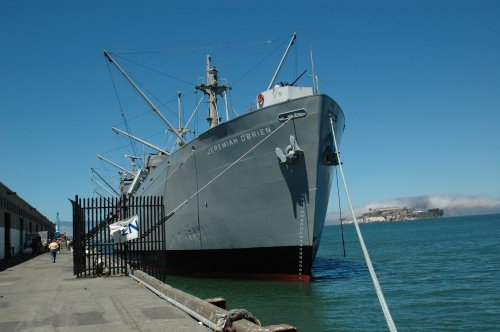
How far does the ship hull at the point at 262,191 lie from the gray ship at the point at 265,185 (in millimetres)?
39

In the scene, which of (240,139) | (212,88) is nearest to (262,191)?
(240,139)

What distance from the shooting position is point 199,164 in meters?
21.9

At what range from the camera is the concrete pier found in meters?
8.09

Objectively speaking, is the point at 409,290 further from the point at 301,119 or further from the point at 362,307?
the point at 301,119

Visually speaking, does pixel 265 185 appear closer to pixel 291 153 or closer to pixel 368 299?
pixel 291 153

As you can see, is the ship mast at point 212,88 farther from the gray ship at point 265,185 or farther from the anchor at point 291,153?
the anchor at point 291,153

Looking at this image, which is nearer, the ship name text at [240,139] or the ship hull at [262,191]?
the ship hull at [262,191]

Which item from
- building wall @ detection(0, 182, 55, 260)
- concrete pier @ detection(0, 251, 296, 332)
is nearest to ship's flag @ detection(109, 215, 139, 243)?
concrete pier @ detection(0, 251, 296, 332)

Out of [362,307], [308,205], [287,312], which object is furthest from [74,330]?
[308,205]

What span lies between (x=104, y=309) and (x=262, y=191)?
10.4 meters

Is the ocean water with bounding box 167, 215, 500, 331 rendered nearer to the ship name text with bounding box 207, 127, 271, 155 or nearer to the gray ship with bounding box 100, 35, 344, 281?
the gray ship with bounding box 100, 35, 344, 281

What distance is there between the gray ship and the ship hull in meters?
0.04

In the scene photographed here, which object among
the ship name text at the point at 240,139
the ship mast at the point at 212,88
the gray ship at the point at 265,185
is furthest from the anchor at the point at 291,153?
the ship mast at the point at 212,88

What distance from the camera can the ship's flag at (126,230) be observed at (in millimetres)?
16906
